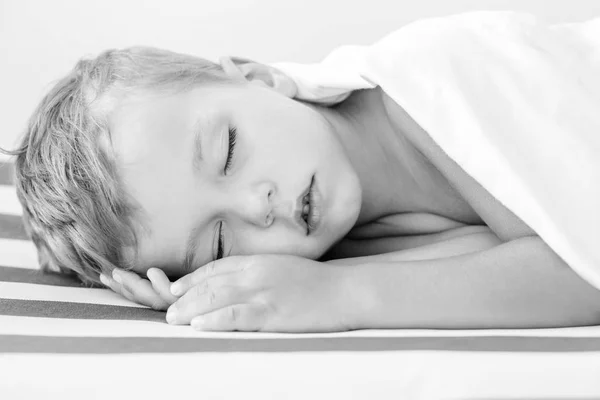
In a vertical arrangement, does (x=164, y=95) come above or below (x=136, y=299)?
above

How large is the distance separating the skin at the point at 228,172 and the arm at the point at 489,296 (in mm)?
200

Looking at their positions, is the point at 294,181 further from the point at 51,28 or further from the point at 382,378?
the point at 51,28

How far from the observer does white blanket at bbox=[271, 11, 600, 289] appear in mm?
1111

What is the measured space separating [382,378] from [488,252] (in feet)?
1.07

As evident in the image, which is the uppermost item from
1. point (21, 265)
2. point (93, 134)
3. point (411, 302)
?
point (93, 134)

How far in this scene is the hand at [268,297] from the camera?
1076 mm

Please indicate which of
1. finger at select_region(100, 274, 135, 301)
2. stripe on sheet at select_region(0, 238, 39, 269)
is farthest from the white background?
finger at select_region(100, 274, 135, 301)

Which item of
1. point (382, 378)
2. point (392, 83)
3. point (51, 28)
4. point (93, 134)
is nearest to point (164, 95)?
point (93, 134)

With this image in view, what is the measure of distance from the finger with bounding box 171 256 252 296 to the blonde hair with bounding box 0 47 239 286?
4.8 inches

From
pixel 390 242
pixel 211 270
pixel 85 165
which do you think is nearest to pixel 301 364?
pixel 211 270

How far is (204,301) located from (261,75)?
1.71 feet

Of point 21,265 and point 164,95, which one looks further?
point 21,265

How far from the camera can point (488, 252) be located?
111 cm

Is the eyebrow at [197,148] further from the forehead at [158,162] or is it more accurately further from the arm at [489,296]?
the arm at [489,296]
